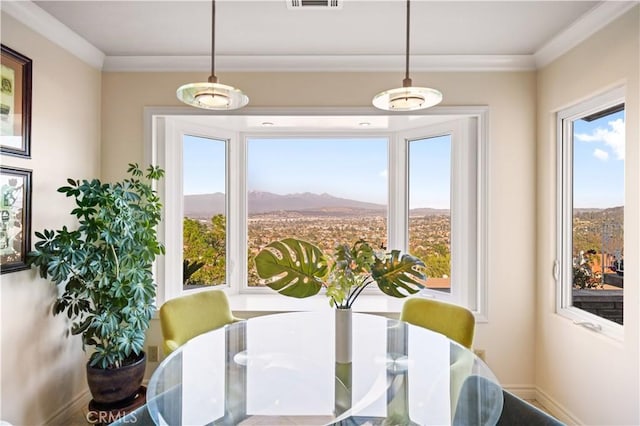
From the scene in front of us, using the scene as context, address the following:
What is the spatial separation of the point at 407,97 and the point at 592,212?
161 centimetres

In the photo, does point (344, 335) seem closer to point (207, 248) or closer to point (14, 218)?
point (207, 248)

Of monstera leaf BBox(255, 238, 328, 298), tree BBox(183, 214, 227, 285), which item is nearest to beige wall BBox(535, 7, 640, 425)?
monstera leaf BBox(255, 238, 328, 298)

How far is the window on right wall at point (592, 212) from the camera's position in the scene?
6.45ft

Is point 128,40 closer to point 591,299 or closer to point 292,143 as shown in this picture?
point 292,143

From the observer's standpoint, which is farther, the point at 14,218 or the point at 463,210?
the point at 463,210

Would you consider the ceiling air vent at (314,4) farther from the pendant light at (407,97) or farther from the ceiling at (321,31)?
the pendant light at (407,97)

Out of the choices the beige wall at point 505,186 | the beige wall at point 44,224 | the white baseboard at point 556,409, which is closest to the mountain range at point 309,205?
the beige wall at point 505,186

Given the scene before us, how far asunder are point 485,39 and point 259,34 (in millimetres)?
1538

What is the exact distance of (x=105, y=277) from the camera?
2.02 m

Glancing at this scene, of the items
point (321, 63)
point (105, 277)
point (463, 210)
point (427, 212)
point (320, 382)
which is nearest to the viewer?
point (320, 382)

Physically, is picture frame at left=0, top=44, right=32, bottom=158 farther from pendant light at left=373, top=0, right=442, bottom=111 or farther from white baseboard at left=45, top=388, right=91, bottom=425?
pendant light at left=373, top=0, right=442, bottom=111

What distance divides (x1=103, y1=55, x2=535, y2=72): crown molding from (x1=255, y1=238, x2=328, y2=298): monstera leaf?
1.58 meters

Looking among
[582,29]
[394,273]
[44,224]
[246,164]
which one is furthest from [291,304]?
[582,29]

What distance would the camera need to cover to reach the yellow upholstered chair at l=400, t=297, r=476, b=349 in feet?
6.59
